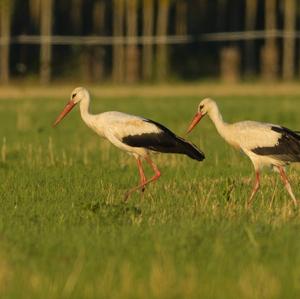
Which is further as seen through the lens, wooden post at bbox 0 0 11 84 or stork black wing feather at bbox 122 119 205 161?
wooden post at bbox 0 0 11 84

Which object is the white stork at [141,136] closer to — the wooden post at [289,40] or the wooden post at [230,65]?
the wooden post at [289,40]

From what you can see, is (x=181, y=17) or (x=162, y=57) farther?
(x=181, y=17)

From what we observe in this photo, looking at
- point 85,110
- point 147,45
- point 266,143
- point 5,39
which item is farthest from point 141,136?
point 147,45

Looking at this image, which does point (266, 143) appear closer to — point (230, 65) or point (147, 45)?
point (147, 45)

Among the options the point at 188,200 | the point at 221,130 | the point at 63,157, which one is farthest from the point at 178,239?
the point at 63,157

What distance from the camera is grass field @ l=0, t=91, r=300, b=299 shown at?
790cm

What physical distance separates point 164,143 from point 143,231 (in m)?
3.92

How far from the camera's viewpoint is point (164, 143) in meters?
13.9

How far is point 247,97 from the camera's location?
42250mm

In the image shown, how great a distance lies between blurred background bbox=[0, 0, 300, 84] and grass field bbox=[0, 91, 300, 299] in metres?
37.8

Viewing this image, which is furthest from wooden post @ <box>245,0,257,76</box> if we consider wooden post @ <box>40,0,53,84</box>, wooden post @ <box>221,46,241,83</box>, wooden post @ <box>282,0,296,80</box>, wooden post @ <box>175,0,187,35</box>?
wooden post @ <box>40,0,53,84</box>

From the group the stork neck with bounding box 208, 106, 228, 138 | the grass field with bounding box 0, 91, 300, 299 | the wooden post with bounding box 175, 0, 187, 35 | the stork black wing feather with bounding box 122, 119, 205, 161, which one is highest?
the wooden post with bounding box 175, 0, 187, 35

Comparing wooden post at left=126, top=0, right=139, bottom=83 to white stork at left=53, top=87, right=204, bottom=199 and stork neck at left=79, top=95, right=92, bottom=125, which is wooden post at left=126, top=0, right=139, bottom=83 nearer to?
stork neck at left=79, top=95, right=92, bottom=125

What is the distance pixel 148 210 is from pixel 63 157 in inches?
258
